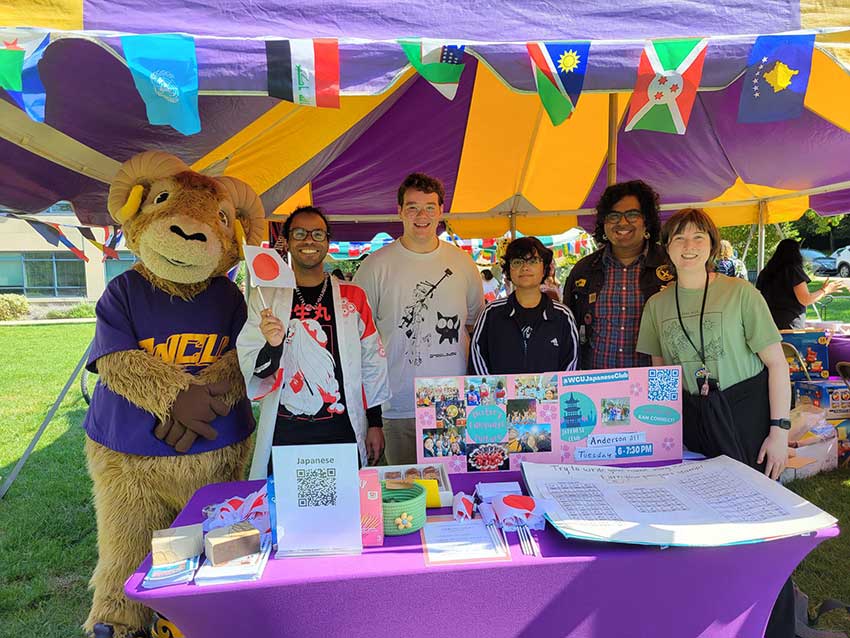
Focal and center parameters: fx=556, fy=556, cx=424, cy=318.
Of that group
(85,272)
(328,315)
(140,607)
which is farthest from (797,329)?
(85,272)

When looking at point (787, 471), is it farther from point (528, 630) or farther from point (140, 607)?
point (140, 607)

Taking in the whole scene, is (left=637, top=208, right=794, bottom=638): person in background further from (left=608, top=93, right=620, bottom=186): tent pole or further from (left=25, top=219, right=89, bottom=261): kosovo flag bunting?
(left=25, top=219, right=89, bottom=261): kosovo flag bunting

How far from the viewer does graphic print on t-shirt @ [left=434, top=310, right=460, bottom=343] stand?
2.40 m

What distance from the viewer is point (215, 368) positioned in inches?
76.7

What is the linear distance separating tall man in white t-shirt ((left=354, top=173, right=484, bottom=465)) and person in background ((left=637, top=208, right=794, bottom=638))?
3.07 ft

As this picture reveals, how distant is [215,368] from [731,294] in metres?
1.74

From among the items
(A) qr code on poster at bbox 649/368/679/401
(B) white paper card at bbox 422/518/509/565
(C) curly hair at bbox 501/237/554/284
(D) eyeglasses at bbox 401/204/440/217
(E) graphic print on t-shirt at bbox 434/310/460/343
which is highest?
(D) eyeglasses at bbox 401/204/440/217

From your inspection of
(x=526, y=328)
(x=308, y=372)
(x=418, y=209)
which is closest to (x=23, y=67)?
(x=308, y=372)

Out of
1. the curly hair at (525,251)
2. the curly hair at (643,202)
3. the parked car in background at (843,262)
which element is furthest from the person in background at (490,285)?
the parked car in background at (843,262)

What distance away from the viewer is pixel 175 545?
1.24m

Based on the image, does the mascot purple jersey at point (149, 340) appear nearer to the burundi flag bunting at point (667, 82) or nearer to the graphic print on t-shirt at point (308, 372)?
the graphic print on t-shirt at point (308, 372)

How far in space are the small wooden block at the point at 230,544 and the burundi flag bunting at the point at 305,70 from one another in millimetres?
1056

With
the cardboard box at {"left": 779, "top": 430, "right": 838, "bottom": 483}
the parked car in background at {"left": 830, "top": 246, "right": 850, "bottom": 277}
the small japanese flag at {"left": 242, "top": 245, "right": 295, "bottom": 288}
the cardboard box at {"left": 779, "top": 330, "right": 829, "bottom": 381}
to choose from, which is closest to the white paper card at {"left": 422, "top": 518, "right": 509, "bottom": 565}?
the small japanese flag at {"left": 242, "top": 245, "right": 295, "bottom": 288}

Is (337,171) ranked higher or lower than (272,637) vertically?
higher
